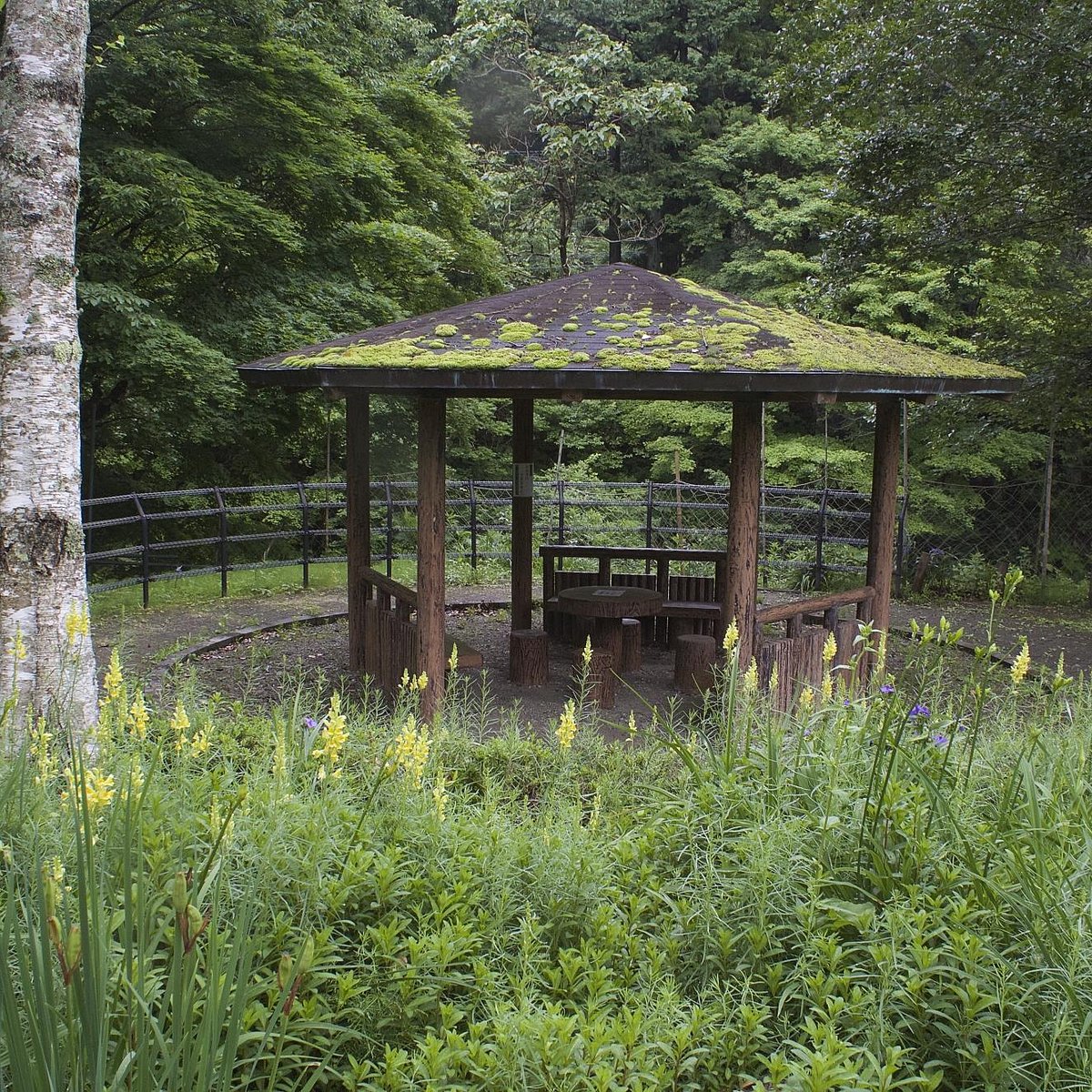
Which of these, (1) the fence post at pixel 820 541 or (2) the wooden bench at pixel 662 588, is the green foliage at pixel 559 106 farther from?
(2) the wooden bench at pixel 662 588

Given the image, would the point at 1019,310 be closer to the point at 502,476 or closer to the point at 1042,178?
the point at 1042,178

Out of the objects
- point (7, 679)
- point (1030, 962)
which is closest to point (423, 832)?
point (1030, 962)

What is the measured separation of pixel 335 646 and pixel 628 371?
484cm

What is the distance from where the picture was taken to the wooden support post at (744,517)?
689 centimetres

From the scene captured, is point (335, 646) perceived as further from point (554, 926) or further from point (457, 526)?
point (457, 526)

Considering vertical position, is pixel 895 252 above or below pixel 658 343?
above

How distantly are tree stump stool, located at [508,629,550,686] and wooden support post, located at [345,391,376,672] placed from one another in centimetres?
125

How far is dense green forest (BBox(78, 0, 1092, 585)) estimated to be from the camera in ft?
33.4

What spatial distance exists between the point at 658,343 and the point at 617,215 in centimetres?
1589

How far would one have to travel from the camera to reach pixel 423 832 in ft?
9.85

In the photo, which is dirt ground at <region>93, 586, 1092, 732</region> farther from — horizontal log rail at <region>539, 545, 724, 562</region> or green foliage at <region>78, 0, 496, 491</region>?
green foliage at <region>78, 0, 496, 491</region>

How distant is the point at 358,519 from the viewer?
8672 mm

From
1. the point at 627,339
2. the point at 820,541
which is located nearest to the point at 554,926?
the point at 627,339

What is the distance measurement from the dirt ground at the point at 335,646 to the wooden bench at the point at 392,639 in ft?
1.04
